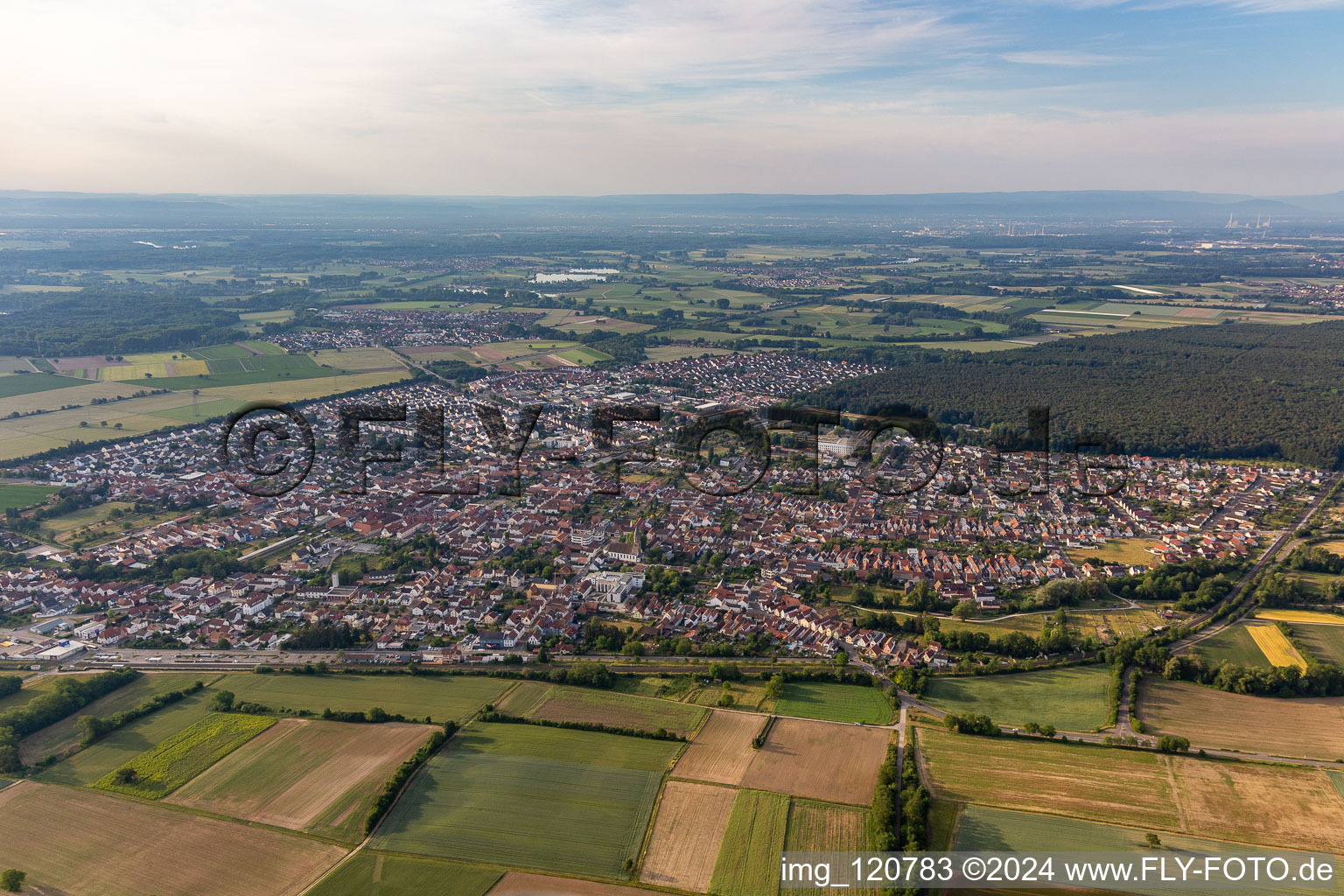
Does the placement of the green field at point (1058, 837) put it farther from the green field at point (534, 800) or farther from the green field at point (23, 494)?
the green field at point (23, 494)

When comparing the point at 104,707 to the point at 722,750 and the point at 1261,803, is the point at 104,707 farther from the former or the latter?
the point at 1261,803

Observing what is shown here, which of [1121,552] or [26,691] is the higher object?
[1121,552]

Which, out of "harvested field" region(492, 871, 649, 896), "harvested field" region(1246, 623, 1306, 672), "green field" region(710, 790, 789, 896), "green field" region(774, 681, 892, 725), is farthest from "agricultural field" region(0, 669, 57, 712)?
"harvested field" region(1246, 623, 1306, 672)

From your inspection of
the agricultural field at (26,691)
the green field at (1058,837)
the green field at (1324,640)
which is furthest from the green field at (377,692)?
the green field at (1324,640)

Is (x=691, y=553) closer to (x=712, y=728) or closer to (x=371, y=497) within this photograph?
(x=712, y=728)

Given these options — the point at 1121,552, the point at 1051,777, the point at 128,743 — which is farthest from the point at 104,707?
the point at 1121,552

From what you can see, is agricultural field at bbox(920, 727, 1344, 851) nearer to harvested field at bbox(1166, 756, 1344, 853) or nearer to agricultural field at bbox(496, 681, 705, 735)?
harvested field at bbox(1166, 756, 1344, 853)

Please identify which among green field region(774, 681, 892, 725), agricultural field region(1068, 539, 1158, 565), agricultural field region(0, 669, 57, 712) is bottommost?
green field region(774, 681, 892, 725)
